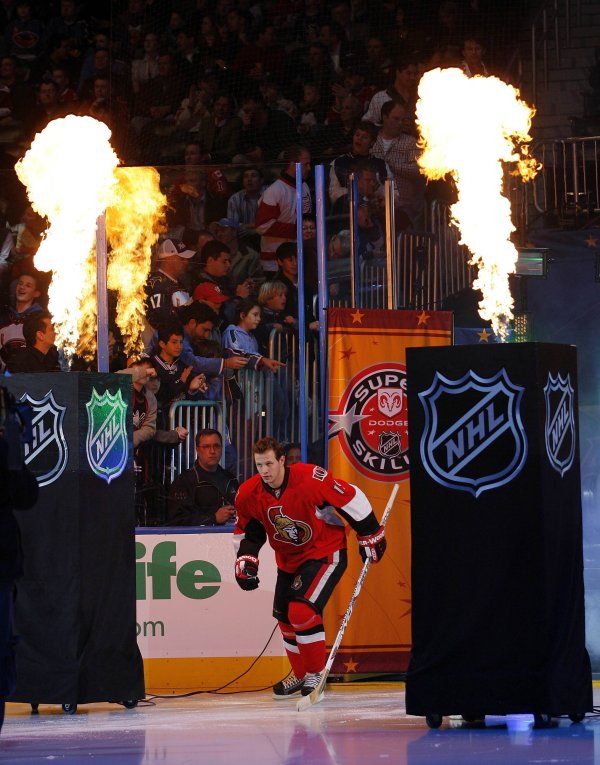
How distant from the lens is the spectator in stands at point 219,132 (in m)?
12.3

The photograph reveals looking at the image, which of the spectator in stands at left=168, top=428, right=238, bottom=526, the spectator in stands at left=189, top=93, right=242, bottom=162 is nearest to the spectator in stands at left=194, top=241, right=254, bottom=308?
the spectator in stands at left=168, top=428, right=238, bottom=526

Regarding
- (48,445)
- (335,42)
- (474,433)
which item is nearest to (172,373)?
(48,445)

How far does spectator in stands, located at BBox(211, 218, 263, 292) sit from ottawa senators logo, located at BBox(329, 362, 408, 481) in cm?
172

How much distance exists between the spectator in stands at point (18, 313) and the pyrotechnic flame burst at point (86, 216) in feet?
1.45

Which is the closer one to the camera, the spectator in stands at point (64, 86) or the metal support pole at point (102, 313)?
the metal support pole at point (102, 313)

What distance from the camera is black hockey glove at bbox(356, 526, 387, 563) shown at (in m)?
7.39

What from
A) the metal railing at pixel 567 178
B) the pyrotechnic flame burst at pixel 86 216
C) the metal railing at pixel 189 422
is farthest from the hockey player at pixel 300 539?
the metal railing at pixel 567 178

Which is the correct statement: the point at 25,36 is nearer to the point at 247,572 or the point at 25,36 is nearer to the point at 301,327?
the point at 301,327

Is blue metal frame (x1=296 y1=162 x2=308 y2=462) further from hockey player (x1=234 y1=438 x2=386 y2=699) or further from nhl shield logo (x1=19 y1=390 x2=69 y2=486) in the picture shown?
nhl shield logo (x1=19 y1=390 x2=69 y2=486)

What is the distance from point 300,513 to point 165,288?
2672mm

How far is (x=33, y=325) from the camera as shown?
31.2 feet

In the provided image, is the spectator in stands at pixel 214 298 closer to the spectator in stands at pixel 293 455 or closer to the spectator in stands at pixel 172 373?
the spectator in stands at pixel 172 373

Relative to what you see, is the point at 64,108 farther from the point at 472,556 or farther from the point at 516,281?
the point at 472,556

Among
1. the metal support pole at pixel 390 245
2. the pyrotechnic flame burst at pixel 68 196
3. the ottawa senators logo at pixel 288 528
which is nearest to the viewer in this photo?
the ottawa senators logo at pixel 288 528
